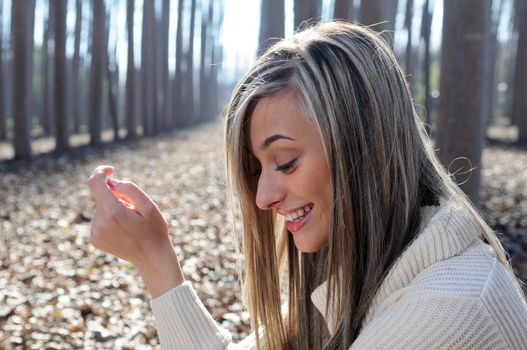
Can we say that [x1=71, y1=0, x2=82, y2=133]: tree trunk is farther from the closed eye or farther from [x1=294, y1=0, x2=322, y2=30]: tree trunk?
the closed eye

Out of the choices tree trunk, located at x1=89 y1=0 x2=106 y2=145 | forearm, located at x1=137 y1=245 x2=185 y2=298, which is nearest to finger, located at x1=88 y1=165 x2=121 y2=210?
forearm, located at x1=137 y1=245 x2=185 y2=298

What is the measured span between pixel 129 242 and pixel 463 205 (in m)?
0.90

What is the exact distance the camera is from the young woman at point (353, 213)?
3.95 feet

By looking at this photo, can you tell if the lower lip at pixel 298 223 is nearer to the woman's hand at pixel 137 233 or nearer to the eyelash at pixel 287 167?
the eyelash at pixel 287 167

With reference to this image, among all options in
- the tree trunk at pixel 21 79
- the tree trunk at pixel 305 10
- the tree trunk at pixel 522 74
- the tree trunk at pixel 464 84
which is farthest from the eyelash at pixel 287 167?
the tree trunk at pixel 522 74

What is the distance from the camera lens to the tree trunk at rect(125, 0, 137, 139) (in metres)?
18.2

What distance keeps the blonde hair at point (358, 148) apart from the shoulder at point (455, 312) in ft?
0.54

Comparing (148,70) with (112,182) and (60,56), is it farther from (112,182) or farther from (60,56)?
(112,182)

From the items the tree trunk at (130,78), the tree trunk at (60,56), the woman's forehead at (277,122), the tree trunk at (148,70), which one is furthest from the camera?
the tree trunk at (148,70)

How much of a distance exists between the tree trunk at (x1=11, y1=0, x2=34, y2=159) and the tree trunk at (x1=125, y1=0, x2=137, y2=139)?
6958 millimetres

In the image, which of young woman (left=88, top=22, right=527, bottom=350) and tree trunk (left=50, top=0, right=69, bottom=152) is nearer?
young woman (left=88, top=22, right=527, bottom=350)

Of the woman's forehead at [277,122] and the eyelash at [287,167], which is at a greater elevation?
the woman's forehead at [277,122]

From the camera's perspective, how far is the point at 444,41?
455 cm

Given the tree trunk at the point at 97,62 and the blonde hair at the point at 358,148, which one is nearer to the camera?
the blonde hair at the point at 358,148
